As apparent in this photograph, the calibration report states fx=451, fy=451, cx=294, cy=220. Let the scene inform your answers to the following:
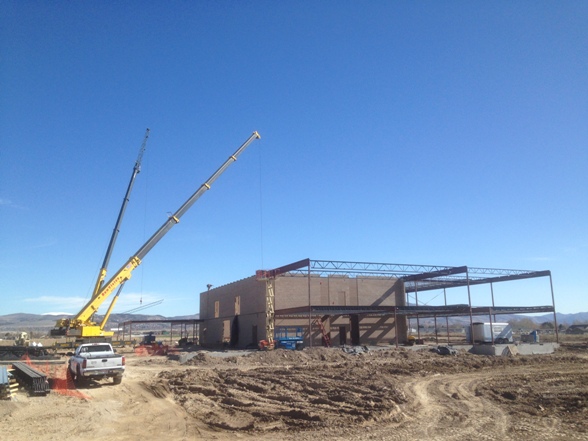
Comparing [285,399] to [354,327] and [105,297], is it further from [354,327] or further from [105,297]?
[354,327]

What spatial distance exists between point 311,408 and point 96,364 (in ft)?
35.1

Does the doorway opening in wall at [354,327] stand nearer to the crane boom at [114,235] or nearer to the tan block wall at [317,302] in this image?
the tan block wall at [317,302]

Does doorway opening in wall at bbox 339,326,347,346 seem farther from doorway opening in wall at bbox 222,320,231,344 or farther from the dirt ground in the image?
the dirt ground

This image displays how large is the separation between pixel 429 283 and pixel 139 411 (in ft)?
158

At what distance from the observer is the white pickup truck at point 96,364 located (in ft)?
64.7

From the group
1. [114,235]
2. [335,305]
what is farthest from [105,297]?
[335,305]

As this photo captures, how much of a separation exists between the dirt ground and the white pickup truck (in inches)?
24.8

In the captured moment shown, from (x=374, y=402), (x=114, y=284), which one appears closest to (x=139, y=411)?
(x=374, y=402)

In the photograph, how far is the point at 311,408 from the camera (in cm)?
1459

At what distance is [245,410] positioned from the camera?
14.7 metres

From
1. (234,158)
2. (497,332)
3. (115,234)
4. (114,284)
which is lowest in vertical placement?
(497,332)

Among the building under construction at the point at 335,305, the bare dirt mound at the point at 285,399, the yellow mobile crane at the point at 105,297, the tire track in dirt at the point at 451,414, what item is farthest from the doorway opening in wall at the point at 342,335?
the tire track in dirt at the point at 451,414

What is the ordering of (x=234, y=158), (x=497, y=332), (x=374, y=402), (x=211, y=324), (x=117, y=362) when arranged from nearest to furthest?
1. (x=374, y=402)
2. (x=117, y=362)
3. (x=234, y=158)
4. (x=497, y=332)
5. (x=211, y=324)

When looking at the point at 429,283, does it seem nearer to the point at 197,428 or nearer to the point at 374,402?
the point at 374,402
